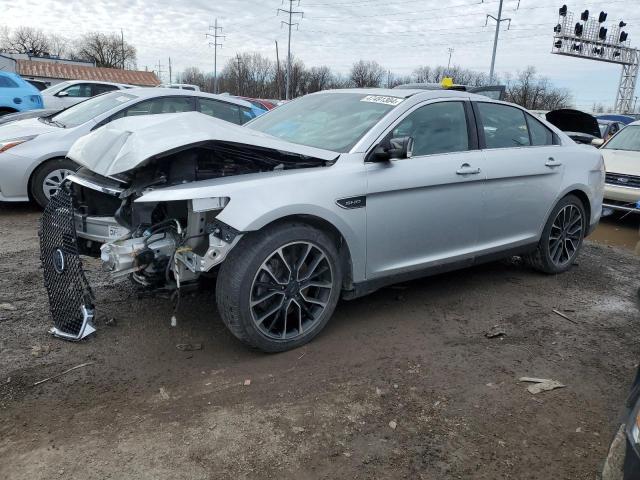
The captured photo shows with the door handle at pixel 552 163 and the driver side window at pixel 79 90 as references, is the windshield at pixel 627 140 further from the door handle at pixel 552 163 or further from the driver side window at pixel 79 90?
the driver side window at pixel 79 90

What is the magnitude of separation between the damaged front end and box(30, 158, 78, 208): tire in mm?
3110

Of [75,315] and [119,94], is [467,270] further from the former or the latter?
[119,94]

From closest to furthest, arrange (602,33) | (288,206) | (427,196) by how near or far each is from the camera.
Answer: (288,206)
(427,196)
(602,33)

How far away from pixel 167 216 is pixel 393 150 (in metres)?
1.54

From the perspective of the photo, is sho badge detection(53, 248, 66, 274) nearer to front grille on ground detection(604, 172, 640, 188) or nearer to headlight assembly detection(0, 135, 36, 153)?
headlight assembly detection(0, 135, 36, 153)

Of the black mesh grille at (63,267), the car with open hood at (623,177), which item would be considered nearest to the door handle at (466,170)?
the black mesh grille at (63,267)

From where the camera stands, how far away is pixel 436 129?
161 inches

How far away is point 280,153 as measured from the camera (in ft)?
11.2

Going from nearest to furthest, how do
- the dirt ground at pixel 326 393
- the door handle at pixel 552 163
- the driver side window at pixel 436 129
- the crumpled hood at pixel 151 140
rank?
the dirt ground at pixel 326 393, the crumpled hood at pixel 151 140, the driver side window at pixel 436 129, the door handle at pixel 552 163

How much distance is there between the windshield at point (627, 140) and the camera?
8.67m

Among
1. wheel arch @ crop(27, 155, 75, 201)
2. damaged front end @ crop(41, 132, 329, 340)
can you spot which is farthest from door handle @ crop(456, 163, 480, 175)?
wheel arch @ crop(27, 155, 75, 201)

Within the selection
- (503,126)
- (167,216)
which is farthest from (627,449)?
(503,126)

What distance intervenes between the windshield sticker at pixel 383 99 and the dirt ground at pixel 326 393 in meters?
1.61

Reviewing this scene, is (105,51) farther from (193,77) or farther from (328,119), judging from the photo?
(328,119)
